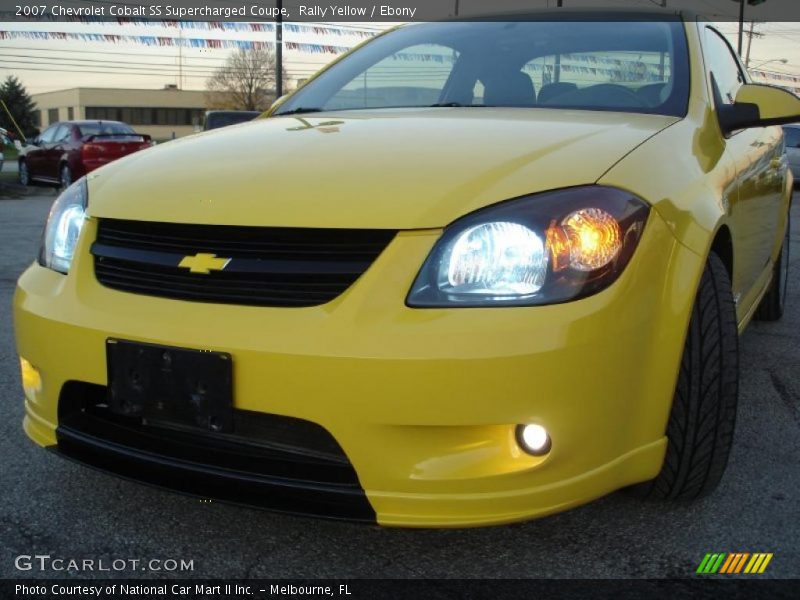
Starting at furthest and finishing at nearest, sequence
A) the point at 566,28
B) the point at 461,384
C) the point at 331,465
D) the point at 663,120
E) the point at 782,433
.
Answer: the point at 566,28
the point at 782,433
the point at 663,120
the point at 331,465
the point at 461,384

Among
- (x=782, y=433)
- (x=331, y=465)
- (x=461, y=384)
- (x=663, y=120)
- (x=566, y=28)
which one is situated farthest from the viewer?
(x=566, y=28)

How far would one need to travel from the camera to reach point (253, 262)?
1.88 metres

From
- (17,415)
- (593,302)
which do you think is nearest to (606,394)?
(593,302)

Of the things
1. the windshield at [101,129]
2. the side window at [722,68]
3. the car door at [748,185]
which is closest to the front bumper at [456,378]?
the car door at [748,185]

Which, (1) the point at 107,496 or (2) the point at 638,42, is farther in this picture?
(2) the point at 638,42

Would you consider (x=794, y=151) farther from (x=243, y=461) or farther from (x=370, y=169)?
(x=243, y=461)

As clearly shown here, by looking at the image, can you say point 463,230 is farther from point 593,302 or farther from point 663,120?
point 663,120

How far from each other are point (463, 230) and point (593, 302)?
1.02 feet

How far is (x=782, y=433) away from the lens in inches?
114

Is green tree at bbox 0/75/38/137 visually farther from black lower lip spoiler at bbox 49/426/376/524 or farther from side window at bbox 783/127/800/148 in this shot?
black lower lip spoiler at bbox 49/426/376/524

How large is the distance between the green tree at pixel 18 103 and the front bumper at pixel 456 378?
72673 mm

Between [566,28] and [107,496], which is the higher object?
[566,28]

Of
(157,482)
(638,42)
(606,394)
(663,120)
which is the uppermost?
(638,42)
